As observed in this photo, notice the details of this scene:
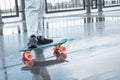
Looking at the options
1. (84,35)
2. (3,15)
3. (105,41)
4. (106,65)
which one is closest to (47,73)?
(106,65)

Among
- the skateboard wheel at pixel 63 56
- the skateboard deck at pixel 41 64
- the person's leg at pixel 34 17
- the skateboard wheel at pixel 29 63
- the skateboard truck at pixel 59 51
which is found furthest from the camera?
the person's leg at pixel 34 17

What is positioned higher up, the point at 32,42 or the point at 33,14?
the point at 33,14

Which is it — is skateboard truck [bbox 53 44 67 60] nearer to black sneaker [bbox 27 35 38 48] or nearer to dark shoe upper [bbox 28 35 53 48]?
dark shoe upper [bbox 28 35 53 48]

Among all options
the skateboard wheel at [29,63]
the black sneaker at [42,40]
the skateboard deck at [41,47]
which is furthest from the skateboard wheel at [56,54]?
the skateboard wheel at [29,63]

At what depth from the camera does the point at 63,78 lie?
9.03 feet

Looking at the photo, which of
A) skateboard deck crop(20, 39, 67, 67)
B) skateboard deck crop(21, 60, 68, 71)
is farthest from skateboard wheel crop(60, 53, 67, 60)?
skateboard deck crop(21, 60, 68, 71)

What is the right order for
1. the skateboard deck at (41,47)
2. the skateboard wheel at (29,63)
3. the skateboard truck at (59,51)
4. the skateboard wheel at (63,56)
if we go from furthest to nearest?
the skateboard truck at (59,51) → the skateboard wheel at (63,56) → the skateboard deck at (41,47) → the skateboard wheel at (29,63)

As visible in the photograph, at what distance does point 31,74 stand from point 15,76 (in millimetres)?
151

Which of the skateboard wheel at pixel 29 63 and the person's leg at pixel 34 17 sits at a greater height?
the person's leg at pixel 34 17

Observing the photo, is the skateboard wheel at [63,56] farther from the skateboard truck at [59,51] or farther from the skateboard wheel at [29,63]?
the skateboard wheel at [29,63]

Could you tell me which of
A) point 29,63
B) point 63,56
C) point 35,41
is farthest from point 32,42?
point 63,56

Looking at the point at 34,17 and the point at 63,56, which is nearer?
the point at 63,56

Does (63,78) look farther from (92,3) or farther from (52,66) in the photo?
(92,3)

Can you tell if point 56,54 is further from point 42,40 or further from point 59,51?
point 42,40
